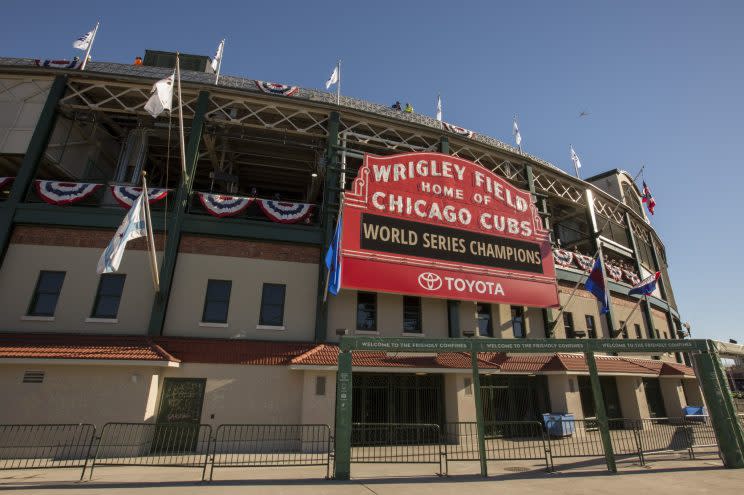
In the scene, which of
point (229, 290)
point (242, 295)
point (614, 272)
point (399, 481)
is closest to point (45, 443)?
point (229, 290)

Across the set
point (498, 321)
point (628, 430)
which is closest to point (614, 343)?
point (498, 321)

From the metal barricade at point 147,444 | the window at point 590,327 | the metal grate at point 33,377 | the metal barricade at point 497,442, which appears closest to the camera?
the metal barricade at point 147,444

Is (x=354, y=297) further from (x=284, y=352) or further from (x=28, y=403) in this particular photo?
(x=28, y=403)

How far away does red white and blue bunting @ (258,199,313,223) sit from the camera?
17344 mm

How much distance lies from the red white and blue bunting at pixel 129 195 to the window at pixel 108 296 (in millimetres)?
2980

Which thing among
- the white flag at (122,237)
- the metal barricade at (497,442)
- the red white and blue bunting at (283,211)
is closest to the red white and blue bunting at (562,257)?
the metal barricade at (497,442)

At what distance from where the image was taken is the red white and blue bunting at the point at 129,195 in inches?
625

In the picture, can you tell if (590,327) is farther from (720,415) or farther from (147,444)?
(147,444)

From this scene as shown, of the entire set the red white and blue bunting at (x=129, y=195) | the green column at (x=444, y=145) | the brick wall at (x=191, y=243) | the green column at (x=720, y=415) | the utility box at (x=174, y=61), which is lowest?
the green column at (x=720, y=415)

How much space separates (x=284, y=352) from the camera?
15.0 meters

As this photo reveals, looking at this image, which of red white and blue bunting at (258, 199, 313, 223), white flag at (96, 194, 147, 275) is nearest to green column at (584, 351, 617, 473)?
red white and blue bunting at (258, 199, 313, 223)

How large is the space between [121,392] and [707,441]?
862 inches

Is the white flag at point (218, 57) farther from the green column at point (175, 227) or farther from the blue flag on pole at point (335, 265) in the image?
the blue flag on pole at point (335, 265)

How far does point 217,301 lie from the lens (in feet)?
52.5
